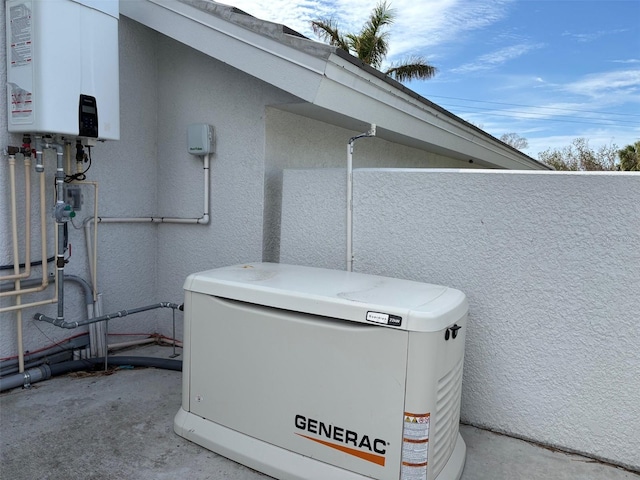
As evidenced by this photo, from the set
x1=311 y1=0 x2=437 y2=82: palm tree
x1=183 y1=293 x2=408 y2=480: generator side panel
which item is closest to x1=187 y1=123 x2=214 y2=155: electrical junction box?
x1=183 y1=293 x2=408 y2=480: generator side panel

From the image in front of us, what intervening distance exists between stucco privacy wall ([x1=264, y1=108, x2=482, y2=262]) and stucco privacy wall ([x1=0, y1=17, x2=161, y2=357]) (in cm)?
122

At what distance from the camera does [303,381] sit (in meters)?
2.08

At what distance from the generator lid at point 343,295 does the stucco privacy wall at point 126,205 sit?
164 cm

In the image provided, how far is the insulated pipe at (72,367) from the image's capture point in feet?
9.89

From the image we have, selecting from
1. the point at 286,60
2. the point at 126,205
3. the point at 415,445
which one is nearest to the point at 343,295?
the point at 415,445

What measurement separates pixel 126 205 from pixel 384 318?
2.83 m

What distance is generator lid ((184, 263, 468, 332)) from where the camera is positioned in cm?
185

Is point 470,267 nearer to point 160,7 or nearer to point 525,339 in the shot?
point 525,339

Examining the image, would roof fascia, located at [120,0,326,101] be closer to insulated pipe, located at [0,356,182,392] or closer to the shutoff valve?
the shutoff valve

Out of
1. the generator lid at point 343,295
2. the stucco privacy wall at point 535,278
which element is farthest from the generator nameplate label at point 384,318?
the stucco privacy wall at point 535,278

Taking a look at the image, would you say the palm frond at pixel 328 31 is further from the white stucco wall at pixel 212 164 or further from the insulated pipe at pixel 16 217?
the insulated pipe at pixel 16 217

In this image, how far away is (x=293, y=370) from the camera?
2.10 meters

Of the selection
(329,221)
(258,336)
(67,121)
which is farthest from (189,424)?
(67,121)

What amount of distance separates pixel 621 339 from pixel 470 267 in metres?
0.80
